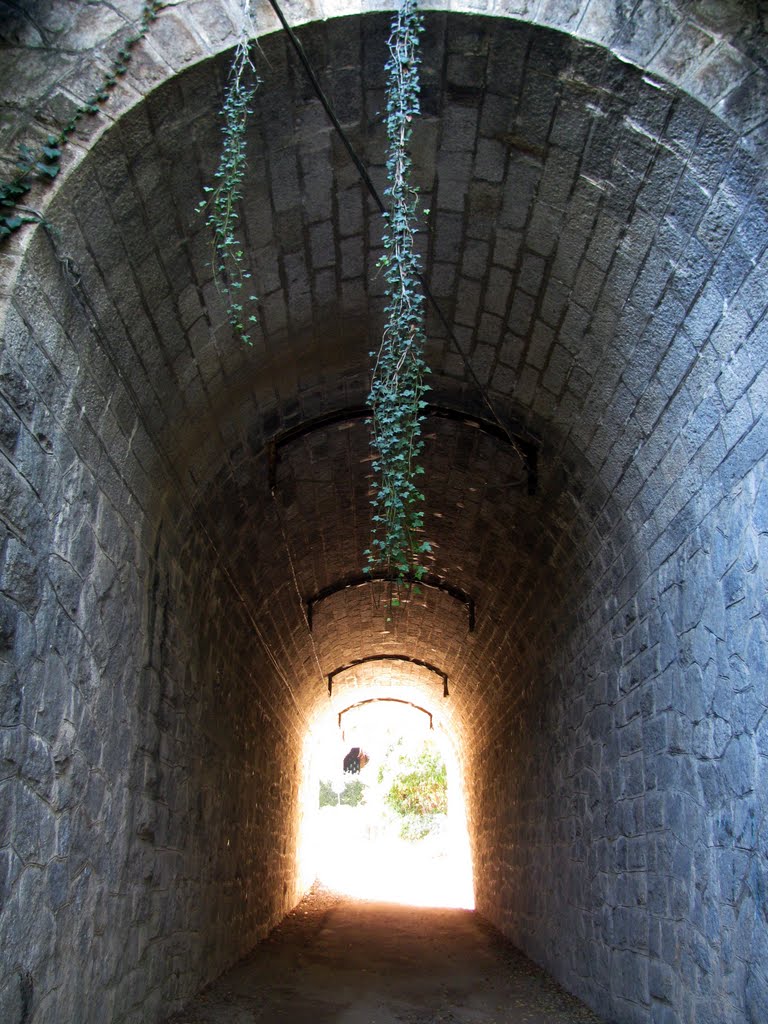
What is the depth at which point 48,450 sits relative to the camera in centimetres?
332

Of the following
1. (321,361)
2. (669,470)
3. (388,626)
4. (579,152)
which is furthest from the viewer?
(388,626)

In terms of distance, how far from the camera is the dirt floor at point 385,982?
577cm

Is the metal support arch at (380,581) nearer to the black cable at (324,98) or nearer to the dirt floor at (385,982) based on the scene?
the dirt floor at (385,982)

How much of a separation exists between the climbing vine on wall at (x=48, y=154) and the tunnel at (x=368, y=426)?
4cm

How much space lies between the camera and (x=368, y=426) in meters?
6.46

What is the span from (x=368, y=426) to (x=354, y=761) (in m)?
34.8

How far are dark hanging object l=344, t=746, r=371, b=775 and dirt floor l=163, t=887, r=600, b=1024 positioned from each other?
28055 millimetres

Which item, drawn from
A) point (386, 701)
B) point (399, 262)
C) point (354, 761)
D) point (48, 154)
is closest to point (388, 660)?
point (386, 701)

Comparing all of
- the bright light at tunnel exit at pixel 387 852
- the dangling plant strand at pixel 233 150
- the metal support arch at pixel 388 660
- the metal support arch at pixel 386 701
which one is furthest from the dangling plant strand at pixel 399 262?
the metal support arch at pixel 386 701

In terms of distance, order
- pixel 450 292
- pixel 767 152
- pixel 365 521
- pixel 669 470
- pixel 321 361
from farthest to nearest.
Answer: pixel 365 521 → pixel 321 361 → pixel 450 292 → pixel 669 470 → pixel 767 152

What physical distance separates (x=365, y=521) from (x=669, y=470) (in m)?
4.09

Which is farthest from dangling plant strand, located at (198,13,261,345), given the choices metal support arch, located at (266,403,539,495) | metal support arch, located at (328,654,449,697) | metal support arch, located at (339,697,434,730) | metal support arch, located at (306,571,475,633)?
metal support arch, located at (339,697,434,730)

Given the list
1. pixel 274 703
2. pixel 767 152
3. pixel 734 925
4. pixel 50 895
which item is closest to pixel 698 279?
pixel 767 152

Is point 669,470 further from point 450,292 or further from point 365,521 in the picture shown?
point 365,521
